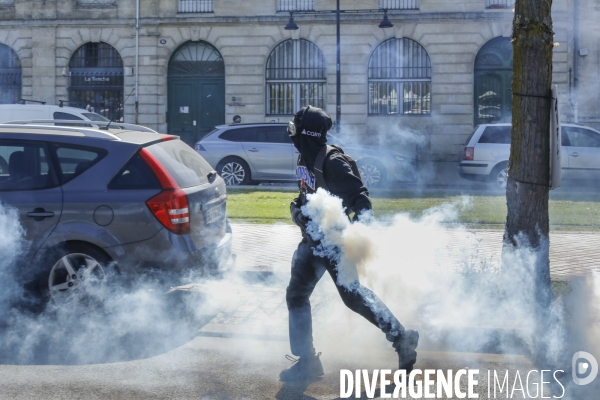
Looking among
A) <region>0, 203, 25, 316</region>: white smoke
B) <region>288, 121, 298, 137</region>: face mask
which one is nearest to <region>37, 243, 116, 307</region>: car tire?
<region>0, 203, 25, 316</region>: white smoke

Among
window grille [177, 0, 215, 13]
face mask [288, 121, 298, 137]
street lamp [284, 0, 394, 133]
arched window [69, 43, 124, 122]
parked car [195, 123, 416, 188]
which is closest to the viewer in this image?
face mask [288, 121, 298, 137]

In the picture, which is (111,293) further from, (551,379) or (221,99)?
(221,99)

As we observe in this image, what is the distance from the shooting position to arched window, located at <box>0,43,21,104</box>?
2695 centimetres

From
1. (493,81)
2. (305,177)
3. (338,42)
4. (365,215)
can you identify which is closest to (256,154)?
(338,42)

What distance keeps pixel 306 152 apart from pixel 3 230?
2.59 meters

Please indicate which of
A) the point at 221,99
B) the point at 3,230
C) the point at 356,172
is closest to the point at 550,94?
the point at 356,172

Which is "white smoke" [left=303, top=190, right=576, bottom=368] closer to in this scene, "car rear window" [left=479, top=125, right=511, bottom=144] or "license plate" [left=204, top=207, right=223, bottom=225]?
"license plate" [left=204, top=207, right=223, bottom=225]

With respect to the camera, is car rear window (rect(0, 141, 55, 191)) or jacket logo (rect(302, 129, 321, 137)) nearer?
jacket logo (rect(302, 129, 321, 137))

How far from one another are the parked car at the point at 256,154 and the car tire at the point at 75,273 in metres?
11.0

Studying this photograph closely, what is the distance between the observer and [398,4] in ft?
84.8

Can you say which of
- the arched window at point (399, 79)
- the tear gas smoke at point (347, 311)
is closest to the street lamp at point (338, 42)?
the arched window at point (399, 79)

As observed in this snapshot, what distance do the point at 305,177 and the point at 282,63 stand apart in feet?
71.1

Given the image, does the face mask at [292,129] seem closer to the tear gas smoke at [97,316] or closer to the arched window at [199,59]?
the tear gas smoke at [97,316]

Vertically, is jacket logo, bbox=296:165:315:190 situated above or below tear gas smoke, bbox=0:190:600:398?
above
